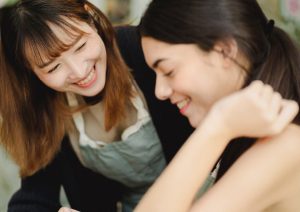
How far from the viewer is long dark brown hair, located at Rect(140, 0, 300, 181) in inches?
39.9

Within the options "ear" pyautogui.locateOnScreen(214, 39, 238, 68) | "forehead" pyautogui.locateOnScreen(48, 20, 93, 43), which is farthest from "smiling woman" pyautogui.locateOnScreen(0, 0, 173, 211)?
"ear" pyautogui.locateOnScreen(214, 39, 238, 68)

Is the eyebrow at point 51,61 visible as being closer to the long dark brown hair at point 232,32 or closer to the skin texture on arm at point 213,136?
the long dark brown hair at point 232,32

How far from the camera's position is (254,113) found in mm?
926

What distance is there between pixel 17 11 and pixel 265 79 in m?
0.66

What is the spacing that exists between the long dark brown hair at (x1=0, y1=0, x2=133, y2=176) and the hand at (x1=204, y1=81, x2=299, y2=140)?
500 millimetres

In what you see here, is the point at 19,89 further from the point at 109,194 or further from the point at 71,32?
the point at 109,194

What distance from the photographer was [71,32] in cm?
127

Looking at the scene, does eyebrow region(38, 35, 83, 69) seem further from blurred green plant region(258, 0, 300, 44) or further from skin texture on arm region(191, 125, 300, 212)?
blurred green plant region(258, 0, 300, 44)

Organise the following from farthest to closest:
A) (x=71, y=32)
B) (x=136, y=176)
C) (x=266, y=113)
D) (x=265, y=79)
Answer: (x=136, y=176), (x=71, y=32), (x=265, y=79), (x=266, y=113)

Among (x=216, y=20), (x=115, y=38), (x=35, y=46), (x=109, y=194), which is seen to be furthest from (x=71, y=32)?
(x=109, y=194)

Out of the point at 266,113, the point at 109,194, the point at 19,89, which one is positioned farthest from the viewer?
the point at 109,194

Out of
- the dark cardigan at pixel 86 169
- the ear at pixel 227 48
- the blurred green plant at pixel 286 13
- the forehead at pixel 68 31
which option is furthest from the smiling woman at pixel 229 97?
the blurred green plant at pixel 286 13

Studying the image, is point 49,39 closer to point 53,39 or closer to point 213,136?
point 53,39

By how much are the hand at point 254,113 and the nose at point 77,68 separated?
1.53 ft
